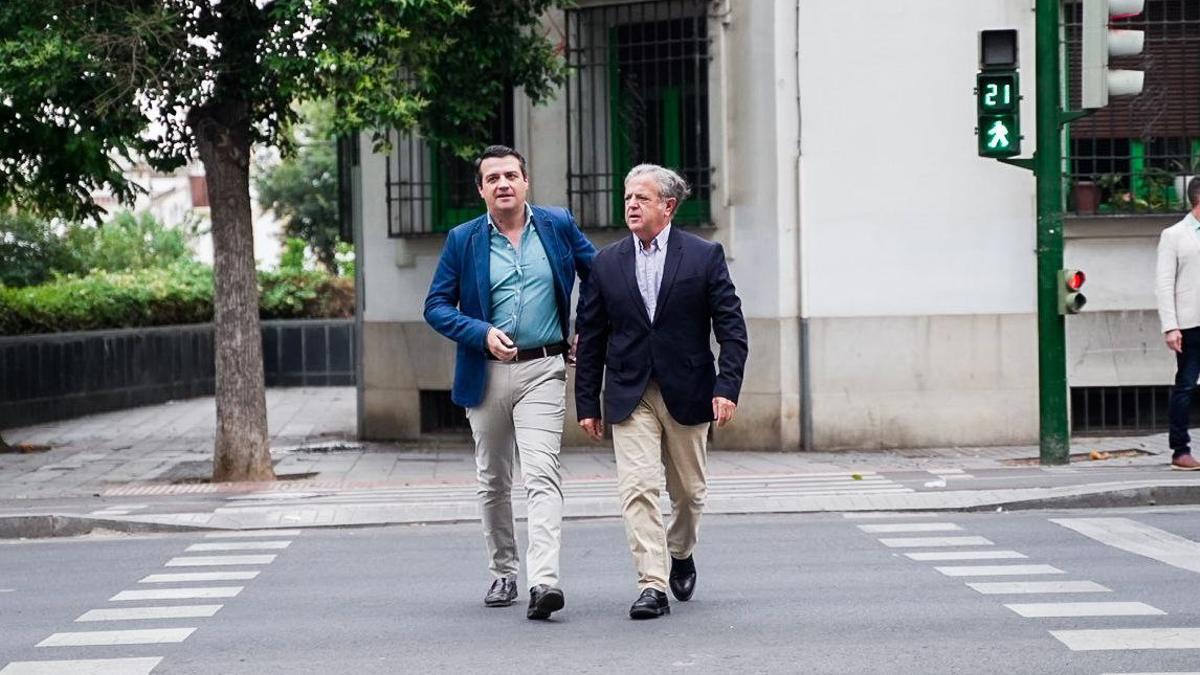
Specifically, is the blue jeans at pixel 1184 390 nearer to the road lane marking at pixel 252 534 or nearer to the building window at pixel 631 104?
the building window at pixel 631 104

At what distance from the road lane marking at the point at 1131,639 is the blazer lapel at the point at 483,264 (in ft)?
8.90

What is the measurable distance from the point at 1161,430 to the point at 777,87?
4.37m

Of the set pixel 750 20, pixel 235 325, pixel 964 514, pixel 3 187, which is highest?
Result: pixel 750 20

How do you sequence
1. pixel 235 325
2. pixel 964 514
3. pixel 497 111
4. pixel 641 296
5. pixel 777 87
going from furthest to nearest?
pixel 497 111 < pixel 777 87 < pixel 235 325 < pixel 964 514 < pixel 641 296

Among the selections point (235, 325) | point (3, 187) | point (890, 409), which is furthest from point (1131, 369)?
point (3, 187)

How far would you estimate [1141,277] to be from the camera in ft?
52.2

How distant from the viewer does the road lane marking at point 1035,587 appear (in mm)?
8555

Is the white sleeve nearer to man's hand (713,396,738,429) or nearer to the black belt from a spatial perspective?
man's hand (713,396,738,429)

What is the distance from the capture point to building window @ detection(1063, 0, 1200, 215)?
15.9m

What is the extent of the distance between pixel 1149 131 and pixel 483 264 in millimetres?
9252

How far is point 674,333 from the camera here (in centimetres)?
808

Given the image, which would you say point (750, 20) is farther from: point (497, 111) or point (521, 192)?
point (521, 192)

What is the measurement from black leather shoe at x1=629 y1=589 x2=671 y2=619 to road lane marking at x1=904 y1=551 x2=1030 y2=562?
86.8 inches

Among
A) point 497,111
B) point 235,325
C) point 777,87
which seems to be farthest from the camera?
point 497,111
